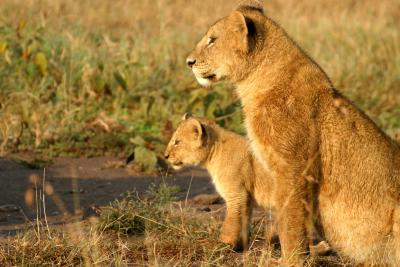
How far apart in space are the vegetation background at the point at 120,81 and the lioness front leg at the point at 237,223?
235 cm

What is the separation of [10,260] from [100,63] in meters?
5.70

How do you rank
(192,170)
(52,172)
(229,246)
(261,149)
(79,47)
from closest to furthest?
(261,149) < (229,246) < (52,172) < (192,170) < (79,47)

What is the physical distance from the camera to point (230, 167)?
7320 millimetres

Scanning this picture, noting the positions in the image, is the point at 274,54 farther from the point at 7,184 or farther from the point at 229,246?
the point at 7,184

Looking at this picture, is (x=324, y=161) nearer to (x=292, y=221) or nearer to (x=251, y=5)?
(x=292, y=221)

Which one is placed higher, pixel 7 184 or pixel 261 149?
pixel 261 149

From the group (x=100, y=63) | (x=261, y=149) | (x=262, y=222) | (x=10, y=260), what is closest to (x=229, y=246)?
(x=262, y=222)

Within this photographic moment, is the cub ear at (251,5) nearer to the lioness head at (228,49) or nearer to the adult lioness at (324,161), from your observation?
the lioness head at (228,49)

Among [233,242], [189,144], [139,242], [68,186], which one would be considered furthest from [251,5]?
[68,186]

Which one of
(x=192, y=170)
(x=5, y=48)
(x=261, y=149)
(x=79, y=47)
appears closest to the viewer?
(x=261, y=149)

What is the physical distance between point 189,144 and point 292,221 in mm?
2126

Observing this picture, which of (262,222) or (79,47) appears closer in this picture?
(262,222)

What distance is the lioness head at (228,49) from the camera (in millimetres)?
6066

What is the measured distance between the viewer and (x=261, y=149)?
5781 millimetres
